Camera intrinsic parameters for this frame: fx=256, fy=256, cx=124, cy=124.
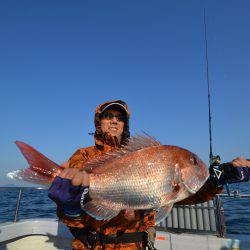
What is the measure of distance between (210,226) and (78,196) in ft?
13.6

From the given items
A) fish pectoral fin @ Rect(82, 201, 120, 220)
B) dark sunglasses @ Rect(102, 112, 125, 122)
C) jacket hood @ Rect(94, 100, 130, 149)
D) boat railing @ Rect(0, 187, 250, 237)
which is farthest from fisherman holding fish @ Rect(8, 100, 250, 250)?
boat railing @ Rect(0, 187, 250, 237)

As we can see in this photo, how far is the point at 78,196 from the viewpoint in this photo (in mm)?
2484

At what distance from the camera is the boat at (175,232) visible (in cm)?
519

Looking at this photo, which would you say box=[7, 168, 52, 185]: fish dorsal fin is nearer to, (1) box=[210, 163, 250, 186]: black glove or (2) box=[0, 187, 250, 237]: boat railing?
(1) box=[210, 163, 250, 186]: black glove

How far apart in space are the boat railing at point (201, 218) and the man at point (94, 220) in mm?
2603

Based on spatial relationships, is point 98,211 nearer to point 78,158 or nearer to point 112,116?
point 78,158

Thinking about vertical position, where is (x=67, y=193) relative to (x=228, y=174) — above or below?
below

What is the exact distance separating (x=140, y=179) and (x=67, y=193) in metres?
0.74

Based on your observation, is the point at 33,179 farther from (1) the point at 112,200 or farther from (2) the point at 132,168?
(2) the point at 132,168

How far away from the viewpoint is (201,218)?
5723mm

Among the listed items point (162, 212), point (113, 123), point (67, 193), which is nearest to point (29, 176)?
point (67, 193)

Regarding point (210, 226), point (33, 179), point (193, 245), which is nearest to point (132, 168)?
point (33, 179)

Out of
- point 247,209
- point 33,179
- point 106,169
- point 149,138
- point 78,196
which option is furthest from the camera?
point 247,209

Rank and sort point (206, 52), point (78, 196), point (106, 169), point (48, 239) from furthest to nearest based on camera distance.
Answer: point (206, 52), point (48, 239), point (106, 169), point (78, 196)
